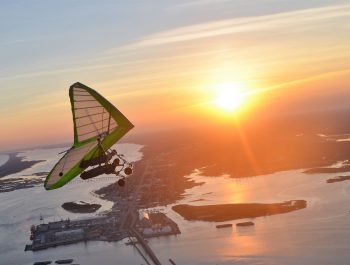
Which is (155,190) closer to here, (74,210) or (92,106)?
(74,210)

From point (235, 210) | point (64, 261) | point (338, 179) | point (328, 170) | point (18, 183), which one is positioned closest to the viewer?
point (64, 261)

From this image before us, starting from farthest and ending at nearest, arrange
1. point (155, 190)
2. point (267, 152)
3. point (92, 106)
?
point (267, 152) → point (155, 190) → point (92, 106)

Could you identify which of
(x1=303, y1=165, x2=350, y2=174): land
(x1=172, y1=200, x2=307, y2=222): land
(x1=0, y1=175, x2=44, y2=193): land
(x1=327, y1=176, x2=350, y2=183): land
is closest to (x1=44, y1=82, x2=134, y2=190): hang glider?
(x1=172, y1=200, x2=307, y2=222): land

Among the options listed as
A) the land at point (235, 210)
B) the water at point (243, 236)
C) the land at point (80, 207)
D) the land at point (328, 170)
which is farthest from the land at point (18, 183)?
the land at point (328, 170)

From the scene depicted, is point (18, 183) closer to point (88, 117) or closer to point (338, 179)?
point (338, 179)

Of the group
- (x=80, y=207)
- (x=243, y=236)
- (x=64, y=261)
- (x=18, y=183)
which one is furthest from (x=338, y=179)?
(x=18, y=183)

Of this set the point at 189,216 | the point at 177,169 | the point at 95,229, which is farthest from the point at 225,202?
the point at 177,169

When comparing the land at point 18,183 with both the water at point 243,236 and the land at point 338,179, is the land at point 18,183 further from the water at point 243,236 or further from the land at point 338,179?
the land at point 338,179
